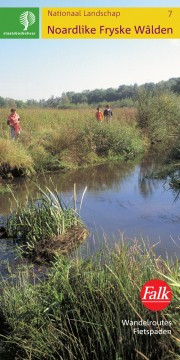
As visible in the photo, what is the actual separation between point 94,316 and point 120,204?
7.40m

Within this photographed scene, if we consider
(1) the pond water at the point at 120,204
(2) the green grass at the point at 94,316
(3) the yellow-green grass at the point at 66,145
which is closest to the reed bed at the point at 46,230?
(1) the pond water at the point at 120,204

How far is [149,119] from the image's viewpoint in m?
23.3

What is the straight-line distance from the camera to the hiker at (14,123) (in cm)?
1683

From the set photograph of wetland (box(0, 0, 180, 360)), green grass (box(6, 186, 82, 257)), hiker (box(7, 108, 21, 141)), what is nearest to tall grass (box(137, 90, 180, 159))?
photograph of wetland (box(0, 0, 180, 360))

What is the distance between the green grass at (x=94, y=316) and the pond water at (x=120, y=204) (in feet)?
3.78

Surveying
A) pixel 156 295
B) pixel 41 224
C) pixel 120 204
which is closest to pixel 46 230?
pixel 41 224

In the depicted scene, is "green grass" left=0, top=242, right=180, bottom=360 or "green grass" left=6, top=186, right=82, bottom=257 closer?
"green grass" left=0, top=242, right=180, bottom=360

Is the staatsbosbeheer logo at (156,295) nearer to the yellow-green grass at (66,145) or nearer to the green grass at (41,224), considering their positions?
the green grass at (41,224)

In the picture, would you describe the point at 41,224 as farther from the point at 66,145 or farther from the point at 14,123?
the point at 14,123

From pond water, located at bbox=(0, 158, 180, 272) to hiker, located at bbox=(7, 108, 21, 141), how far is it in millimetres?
2946

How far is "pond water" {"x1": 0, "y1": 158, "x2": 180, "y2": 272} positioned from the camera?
783 centimetres

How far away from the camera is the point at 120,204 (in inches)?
428

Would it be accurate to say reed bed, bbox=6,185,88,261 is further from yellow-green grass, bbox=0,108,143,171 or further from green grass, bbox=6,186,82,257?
yellow-green grass, bbox=0,108,143,171

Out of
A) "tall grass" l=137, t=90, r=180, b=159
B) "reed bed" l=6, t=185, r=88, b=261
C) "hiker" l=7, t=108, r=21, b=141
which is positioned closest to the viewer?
"reed bed" l=6, t=185, r=88, b=261
